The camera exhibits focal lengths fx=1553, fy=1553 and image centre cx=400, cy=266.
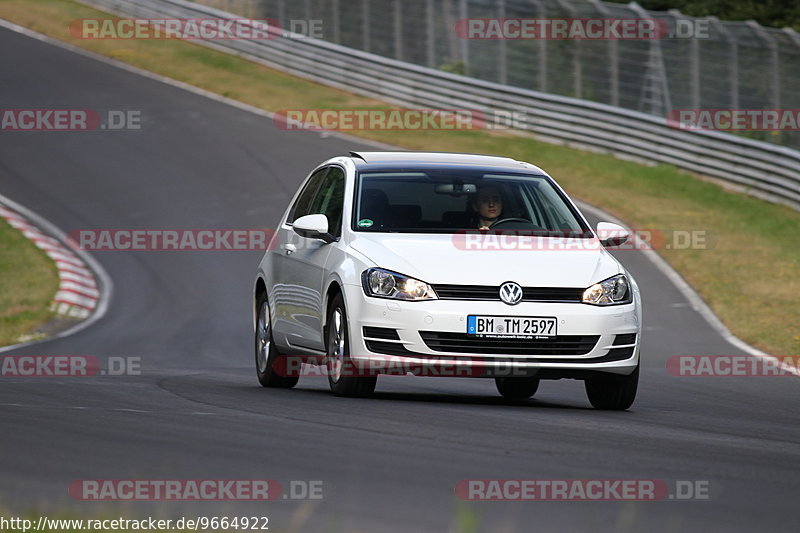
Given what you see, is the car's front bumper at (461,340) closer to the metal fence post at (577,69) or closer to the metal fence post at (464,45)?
the metal fence post at (577,69)

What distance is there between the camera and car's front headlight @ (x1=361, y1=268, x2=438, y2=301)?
9.61 metres

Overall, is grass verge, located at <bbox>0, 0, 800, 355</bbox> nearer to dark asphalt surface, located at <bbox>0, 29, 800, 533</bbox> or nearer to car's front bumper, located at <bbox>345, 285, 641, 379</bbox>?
dark asphalt surface, located at <bbox>0, 29, 800, 533</bbox>

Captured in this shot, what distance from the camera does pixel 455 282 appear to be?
9.59m

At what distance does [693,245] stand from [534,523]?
17.8 metres

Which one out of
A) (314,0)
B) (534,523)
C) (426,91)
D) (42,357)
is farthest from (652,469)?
(314,0)

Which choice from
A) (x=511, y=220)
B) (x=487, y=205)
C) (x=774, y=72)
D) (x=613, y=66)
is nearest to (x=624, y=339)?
(x=511, y=220)

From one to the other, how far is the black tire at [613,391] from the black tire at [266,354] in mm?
2444

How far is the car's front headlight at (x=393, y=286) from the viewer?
9.61 m

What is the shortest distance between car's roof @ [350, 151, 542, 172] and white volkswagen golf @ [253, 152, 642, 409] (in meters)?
0.01

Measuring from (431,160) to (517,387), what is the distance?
6.51 ft

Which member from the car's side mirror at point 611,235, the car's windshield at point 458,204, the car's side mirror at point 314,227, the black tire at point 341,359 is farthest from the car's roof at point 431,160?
the black tire at point 341,359

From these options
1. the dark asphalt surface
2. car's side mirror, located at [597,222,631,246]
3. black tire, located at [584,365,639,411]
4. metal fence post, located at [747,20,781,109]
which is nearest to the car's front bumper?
the dark asphalt surface

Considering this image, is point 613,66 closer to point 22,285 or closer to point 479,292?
point 22,285

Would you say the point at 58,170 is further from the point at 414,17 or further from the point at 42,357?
the point at 42,357
